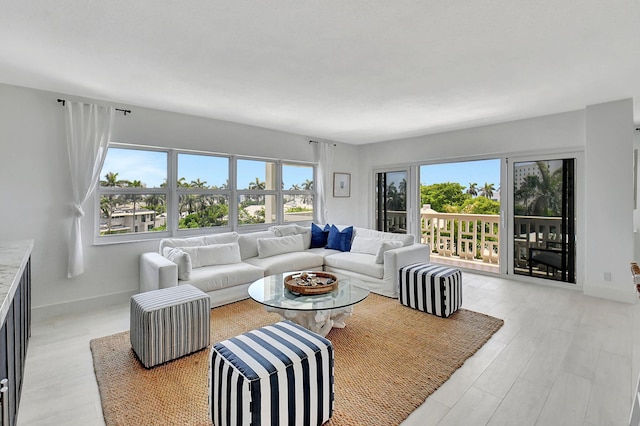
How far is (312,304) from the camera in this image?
8.43ft

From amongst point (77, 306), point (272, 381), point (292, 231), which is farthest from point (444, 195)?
point (77, 306)

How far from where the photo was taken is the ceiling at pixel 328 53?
75.7 inches

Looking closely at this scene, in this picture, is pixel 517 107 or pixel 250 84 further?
pixel 517 107

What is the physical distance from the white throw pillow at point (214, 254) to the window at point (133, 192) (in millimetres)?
778

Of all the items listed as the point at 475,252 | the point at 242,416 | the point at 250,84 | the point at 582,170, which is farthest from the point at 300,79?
the point at 475,252

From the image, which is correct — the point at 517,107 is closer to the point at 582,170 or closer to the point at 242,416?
the point at 582,170

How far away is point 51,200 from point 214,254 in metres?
1.82

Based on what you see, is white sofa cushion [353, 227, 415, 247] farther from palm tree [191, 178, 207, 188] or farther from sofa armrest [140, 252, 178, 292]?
sofa armrest [140, 252, 178, 292]

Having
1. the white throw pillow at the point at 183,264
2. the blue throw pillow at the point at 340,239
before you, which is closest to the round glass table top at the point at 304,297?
the white throw pillow at the point at 183,264

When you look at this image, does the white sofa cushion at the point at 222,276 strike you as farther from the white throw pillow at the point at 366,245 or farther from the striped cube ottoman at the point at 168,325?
the white throw pillow at the point at 366,245

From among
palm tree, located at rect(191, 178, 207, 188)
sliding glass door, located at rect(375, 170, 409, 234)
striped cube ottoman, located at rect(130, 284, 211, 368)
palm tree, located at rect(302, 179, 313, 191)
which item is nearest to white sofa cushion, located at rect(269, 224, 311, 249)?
palm tree, located at rect(302, 179, 313, 191)

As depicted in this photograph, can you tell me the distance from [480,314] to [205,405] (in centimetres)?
283

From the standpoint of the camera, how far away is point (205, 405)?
75.6 inches

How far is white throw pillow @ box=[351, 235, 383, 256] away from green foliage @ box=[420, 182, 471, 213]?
1.91 metres
